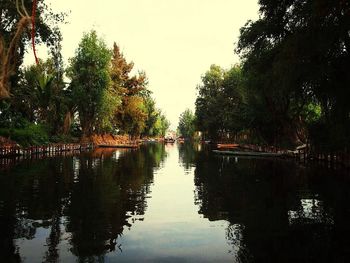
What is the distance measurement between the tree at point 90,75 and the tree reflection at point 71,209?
4171cm

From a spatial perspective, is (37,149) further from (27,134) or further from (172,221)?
(172,221)

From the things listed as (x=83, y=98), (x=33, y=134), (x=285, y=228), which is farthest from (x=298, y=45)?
(x=83, y=98)

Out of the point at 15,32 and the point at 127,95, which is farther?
the point at 127,95

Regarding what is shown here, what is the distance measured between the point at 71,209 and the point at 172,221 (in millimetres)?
3965

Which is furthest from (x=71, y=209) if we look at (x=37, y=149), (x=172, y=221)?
(x=37, y=149)

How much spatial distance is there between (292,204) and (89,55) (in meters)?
55.7

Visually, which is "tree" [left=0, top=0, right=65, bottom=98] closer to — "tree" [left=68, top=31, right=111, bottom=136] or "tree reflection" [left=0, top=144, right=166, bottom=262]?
"tree reflection" [left=0, top=144, right=166, bottom=262]

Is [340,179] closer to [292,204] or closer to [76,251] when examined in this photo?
[292,204]

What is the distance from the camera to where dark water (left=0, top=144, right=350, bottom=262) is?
9.64 meters

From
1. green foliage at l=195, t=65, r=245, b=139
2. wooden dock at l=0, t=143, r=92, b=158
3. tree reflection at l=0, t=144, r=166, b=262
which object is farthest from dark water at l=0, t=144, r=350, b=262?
green foliage at l=195, t=65, r=245, b=139

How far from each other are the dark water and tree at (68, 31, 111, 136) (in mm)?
43753

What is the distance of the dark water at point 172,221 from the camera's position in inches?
380

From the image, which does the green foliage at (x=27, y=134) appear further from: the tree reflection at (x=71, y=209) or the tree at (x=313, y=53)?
the tree at (x=313, y=53)

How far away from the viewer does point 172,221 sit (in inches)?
529
